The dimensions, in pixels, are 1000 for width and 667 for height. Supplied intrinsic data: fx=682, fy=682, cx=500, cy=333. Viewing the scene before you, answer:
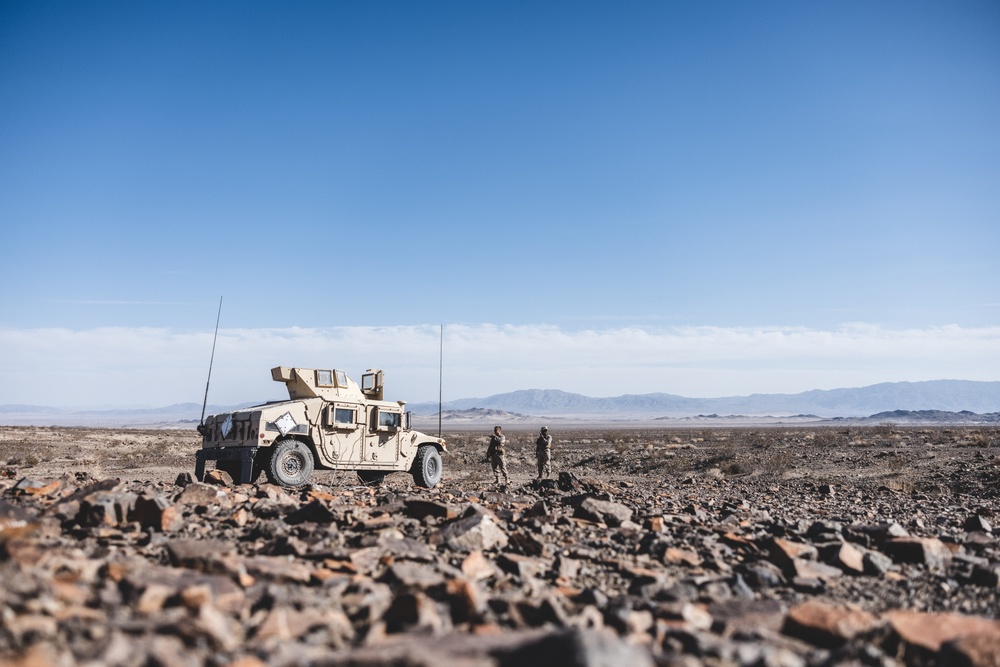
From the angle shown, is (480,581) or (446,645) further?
(480,581)

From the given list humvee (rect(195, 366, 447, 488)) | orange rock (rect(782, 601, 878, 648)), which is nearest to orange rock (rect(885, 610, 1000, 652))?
orange rock (rect(782, 601, 878, 648))

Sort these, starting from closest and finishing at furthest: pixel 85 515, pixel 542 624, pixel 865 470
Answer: pixel 542 624, pixel 85 515, pixel 865 470

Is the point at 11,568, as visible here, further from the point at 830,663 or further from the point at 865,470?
the point at 865,470

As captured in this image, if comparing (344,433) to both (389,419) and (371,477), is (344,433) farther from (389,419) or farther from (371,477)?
(371,477)

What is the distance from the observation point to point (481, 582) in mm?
5848

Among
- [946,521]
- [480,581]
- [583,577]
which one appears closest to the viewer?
[480,581]

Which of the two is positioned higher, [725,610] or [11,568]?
[11,568]

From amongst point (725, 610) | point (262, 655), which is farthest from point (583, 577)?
point (262, 655)

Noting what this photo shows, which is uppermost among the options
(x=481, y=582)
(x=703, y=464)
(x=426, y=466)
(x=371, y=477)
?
(x=481, y=582)

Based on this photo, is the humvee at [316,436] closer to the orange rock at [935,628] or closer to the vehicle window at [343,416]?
the vehicle window at [343,416]

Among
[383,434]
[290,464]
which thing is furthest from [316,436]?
[383,434]

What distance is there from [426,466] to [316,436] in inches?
145

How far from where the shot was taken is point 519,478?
906 inches

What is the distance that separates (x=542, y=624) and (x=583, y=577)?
2.01 m
